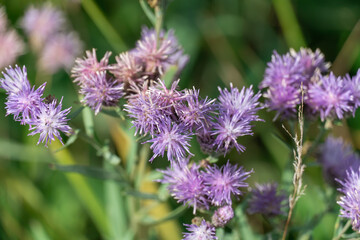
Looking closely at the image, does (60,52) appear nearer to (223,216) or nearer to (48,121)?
(48,121)

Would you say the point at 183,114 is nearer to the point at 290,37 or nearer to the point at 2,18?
the point at 2,18

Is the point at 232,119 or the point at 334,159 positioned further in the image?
the point at 334,159

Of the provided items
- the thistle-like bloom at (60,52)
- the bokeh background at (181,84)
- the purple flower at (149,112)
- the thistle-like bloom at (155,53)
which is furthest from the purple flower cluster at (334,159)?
the thistle-like bloom at (60,52)

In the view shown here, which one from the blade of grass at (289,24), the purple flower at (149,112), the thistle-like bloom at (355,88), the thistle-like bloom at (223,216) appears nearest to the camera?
the purple flower at (149,112)

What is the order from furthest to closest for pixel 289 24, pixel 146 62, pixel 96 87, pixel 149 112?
pixel 289 24, pixel 146 62, pixel 96 87, pixel 149 112

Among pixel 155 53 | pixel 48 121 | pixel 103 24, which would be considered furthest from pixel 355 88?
pixel 103 24

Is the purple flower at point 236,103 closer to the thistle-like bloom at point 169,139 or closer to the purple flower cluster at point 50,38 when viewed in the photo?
the thistle-like bloom at point 169,139
